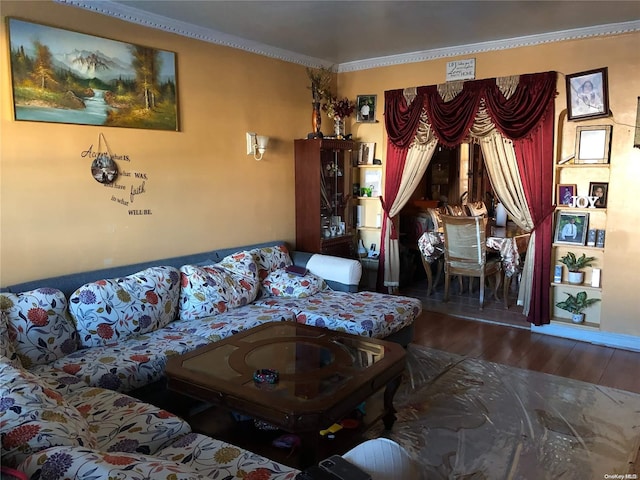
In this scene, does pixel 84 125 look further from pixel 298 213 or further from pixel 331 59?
pixel 331 59

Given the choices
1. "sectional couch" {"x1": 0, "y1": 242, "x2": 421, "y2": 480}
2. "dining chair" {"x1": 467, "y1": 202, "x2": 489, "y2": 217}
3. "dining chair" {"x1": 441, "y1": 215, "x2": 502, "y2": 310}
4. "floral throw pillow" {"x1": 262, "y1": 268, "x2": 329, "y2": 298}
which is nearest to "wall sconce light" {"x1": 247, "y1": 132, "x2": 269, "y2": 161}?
"sectional couch" {"x1": 0, "y1": 242, "x2": 421, "y2": 480}

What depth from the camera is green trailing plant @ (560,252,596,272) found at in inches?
170

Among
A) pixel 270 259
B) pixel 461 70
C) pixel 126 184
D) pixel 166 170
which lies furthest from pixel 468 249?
pixel 126 184

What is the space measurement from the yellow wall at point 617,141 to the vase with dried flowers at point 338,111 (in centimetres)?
162

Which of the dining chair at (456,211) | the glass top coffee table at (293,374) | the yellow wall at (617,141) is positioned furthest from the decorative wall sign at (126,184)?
the dining chair at (456,211)

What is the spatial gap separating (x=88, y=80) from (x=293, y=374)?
2382mm

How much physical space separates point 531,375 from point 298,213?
2653mm

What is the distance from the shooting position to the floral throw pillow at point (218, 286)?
3541mm

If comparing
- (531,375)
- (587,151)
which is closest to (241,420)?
(531,375)

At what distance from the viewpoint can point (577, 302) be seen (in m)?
4.33

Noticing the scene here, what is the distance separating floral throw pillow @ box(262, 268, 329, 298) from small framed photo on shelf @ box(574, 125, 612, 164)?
251 centimetres

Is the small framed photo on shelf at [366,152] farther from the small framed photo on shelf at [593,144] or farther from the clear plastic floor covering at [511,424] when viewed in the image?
the clear plastic floor covering at [511,424]

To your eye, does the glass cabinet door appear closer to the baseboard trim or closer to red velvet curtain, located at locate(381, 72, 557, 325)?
red velvet curtain, located at locate(381, 72, 557, 325)

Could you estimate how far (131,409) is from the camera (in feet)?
7.04
